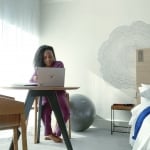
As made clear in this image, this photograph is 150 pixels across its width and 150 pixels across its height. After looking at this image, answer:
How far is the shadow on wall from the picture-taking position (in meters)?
4.61

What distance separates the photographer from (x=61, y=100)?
3.94 m

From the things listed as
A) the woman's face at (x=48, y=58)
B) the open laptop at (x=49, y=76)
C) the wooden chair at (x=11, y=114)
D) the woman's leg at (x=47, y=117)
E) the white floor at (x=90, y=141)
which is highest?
the woman's face at (x=48, y=58)

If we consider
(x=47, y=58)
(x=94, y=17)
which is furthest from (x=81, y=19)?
(x=47, y=58)

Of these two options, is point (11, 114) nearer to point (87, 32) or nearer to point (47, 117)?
point (47, 117)

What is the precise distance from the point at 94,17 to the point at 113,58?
2.74 ft

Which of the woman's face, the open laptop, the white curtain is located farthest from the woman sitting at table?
the open laptop

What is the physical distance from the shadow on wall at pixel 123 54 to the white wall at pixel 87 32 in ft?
0.29

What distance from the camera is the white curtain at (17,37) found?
4.32 m

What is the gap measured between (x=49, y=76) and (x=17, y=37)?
1975mm

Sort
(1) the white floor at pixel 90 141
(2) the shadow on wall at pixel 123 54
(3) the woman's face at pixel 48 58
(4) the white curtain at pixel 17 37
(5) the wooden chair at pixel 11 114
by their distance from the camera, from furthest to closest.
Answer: (2) the shadow on wall at pixel 123 54 < (4) the white curtain at pixel 17 37 < (3) the woman's face at pixel 48 58 < (1) the white floor at pixel 90 141 < (5) the wooden chair at pixel 11 114

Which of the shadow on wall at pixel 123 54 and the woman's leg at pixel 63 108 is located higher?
the shadow on wall at pixel 123 54

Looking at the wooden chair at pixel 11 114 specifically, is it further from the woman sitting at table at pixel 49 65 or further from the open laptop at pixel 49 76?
the woman sitting at table at pixel 49 65

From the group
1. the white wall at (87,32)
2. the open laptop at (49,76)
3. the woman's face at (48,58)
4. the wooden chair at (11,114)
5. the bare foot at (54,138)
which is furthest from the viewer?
the white wall at (87,32)

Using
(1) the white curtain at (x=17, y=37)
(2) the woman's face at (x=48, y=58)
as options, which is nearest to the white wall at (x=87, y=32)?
(1) the white curtain at (x=17, y=37)
